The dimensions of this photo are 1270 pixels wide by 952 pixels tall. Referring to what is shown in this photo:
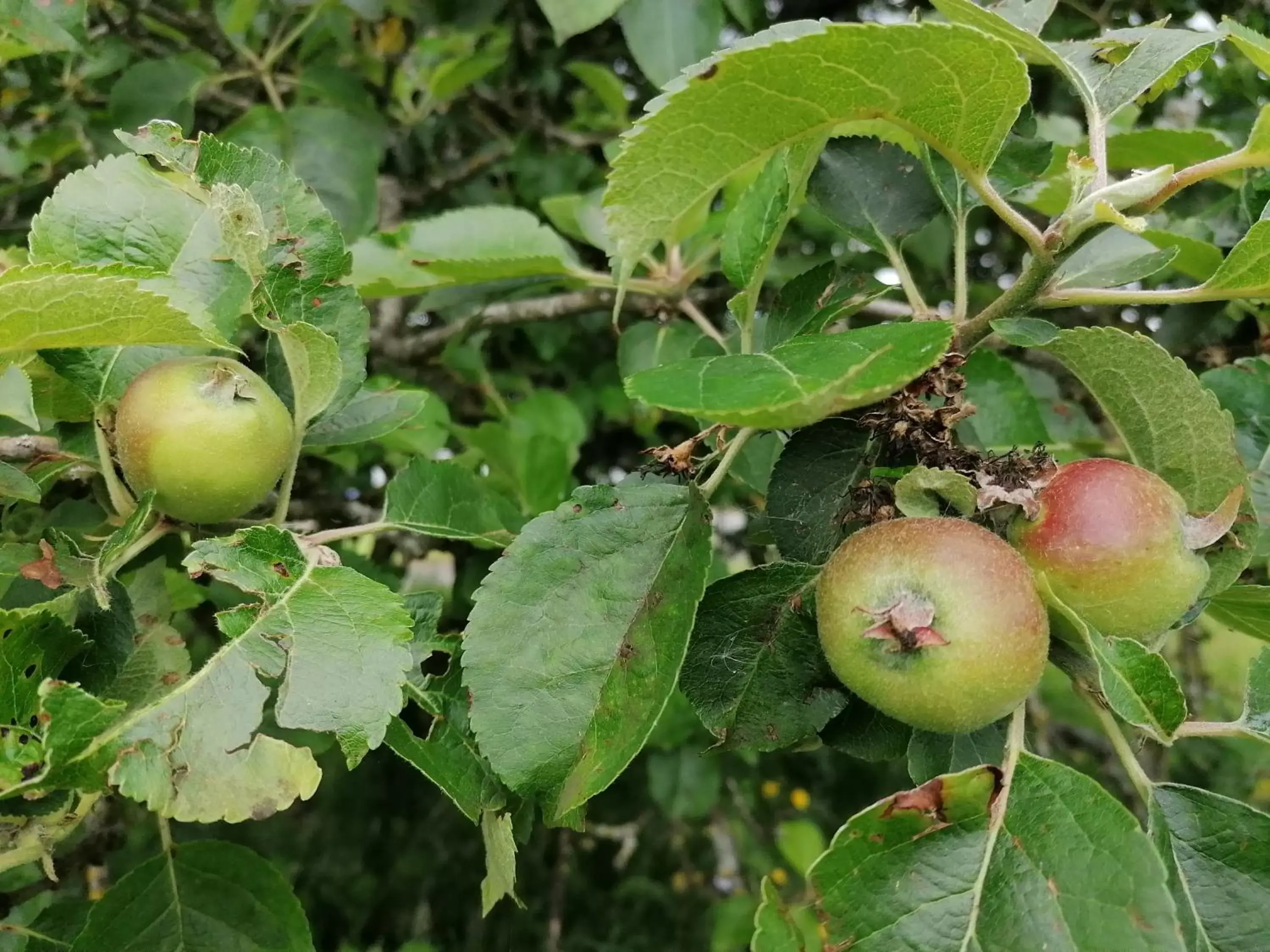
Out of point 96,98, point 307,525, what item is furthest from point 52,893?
point 96,98

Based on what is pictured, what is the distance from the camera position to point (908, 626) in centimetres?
79

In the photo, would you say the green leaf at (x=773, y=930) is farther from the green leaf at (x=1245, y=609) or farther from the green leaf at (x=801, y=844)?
the green leaf at (x=801, y=844)

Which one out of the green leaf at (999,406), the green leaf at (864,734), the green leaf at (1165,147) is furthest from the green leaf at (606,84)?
the green leaf at (864,734)

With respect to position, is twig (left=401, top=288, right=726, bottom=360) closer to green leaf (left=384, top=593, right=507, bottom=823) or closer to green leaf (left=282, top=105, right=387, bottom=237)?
green leaf (left=282, top=105, right=387, bottom=237)

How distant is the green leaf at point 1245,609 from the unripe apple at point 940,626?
0.33 m

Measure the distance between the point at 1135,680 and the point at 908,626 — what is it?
0.75 feet

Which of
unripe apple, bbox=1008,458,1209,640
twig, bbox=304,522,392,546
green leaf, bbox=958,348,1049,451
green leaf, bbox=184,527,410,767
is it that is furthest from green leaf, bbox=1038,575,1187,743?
twig, bbox=304,522,392,546

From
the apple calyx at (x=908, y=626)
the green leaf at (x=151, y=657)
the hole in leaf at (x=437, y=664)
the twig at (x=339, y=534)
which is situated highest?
the apple calyx at (x=908, y=626)

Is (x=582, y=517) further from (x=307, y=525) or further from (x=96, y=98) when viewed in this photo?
(x=96, y=98)

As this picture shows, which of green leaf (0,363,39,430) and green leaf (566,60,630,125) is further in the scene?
green leaf (566,60,630,125)

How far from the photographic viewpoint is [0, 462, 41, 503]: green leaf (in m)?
0.94

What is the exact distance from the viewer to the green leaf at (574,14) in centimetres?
159

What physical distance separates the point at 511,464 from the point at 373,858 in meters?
2.36

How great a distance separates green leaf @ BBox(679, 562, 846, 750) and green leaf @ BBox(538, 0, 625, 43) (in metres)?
1.06
